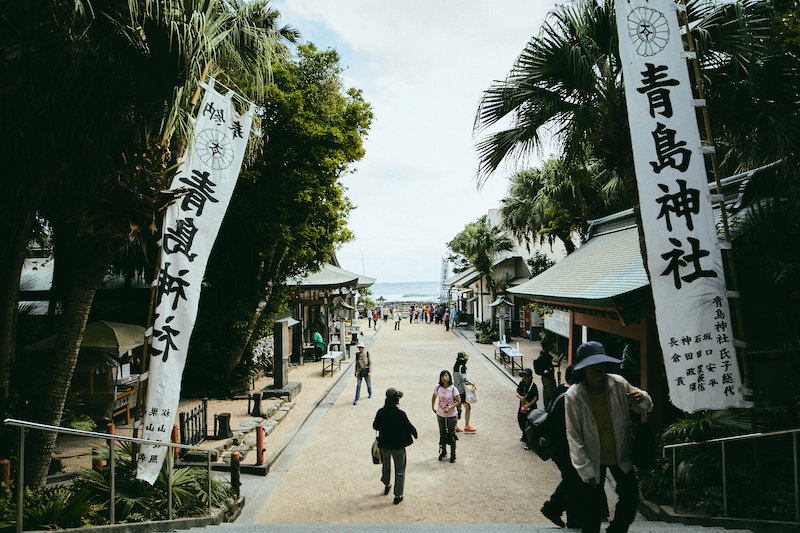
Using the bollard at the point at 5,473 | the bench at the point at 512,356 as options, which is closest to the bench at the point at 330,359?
the bench at the point at 512,356

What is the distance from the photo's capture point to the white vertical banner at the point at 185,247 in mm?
4781

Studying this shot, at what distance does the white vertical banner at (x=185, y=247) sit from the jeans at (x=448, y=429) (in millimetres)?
4752

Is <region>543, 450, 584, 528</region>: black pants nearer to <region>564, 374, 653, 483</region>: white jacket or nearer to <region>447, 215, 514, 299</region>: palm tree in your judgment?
<region>564, 374, 653, 483</region>: white jacket

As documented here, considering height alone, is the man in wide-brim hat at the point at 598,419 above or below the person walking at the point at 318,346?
above

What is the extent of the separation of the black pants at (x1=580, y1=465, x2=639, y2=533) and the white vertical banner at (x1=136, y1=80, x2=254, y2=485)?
4.02 metres

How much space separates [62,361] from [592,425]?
6.39 m

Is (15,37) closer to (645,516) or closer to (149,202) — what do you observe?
(149,202)

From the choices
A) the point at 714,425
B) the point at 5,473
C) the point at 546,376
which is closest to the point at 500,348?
the point at 546,376

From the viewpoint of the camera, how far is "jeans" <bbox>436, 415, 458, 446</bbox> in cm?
809

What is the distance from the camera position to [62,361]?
19.4ft

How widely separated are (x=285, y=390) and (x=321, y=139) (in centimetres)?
713

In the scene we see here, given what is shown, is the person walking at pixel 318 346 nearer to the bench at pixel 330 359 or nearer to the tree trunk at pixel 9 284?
the bench at pixel 330 359

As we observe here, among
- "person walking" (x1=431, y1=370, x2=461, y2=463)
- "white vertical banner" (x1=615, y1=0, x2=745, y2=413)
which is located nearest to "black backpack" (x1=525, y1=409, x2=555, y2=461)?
"white vertical banner" (x1=615, y1=0, x2=745, y2=413)

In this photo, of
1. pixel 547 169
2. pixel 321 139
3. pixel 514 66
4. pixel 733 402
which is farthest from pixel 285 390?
pixel 547 169
